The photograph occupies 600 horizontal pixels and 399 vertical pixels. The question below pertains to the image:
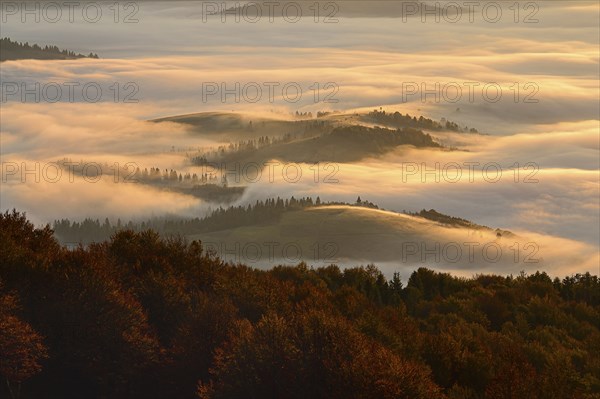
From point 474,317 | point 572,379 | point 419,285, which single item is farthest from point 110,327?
point 419,285

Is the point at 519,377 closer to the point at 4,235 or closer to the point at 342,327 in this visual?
the point at 342,327

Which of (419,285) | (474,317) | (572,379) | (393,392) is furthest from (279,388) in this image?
(419,285)

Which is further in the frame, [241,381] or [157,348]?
[157,348]

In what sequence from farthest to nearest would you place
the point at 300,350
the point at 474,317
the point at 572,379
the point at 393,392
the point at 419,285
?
the point at 419,285 → the point at 474,317 → the point at 572,379 → the point at 300,350 → the point at 393,392

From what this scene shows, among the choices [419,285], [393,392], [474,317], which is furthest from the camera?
[419,285]

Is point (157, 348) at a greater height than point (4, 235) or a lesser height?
lesser

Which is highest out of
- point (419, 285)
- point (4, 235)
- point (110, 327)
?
point (4, 235)
